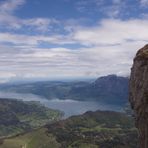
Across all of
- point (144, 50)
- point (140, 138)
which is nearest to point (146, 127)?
point (140, 138)

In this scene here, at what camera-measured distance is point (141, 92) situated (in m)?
50.2

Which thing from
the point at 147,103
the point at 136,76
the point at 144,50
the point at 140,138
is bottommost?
the point at 140,138

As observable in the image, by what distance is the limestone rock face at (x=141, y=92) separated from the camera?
160 ft

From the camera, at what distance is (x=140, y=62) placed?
173ft

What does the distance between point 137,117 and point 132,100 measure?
4.69 metres

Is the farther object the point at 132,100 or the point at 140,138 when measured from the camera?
the point at 132,100

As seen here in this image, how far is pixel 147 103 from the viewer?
48.4 m

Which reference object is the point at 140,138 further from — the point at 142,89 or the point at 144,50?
the point at 144,50

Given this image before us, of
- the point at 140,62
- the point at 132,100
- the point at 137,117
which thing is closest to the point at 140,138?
the point at 137,117

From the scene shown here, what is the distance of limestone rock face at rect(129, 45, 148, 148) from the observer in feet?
160

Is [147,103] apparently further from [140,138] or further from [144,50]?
[144,50]

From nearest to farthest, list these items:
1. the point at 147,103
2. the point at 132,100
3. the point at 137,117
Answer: the point at 147,103
the point at 137,117
the point at 132,100

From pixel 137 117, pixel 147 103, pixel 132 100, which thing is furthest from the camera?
pixel 132 100

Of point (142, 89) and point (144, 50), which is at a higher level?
point (144, 50)
